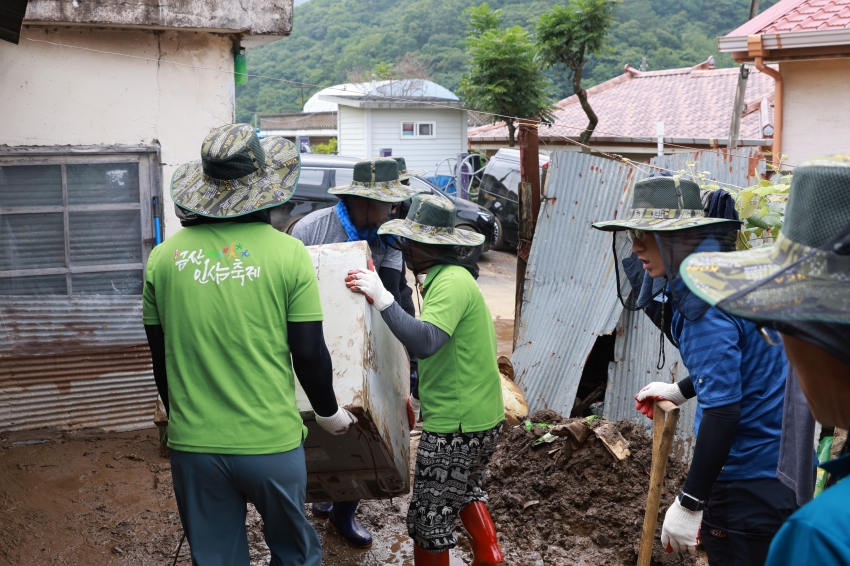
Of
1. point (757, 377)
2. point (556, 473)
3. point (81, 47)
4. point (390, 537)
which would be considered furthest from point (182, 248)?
point (81, 47)

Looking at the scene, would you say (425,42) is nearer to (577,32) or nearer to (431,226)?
(577,32)

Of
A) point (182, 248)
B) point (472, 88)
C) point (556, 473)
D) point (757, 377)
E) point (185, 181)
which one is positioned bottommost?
point (556, 473)

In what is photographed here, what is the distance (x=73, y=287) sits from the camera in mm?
5160

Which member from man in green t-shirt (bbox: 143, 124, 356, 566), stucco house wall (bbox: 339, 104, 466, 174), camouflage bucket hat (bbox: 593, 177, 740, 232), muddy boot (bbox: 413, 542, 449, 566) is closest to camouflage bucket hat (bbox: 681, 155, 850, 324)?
camouflage bucket hat (bbox: 593, 177, 740, 232)

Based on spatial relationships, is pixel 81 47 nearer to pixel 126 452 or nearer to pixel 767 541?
pixel 126 452

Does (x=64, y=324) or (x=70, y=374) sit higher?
(x=64, y=324)

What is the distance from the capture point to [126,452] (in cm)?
512

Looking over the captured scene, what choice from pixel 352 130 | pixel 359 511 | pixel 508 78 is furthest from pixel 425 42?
pixel 359 511

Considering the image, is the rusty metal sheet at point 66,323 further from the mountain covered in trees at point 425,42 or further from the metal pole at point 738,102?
the mountain covered in trees at point 425,42

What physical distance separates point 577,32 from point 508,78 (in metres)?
2.31

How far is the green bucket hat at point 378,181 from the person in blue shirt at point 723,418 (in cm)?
212

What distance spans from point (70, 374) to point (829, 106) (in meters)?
9.94

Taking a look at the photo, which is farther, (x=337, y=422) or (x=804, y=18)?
(x=804, y=18)

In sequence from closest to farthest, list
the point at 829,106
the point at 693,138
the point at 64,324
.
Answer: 1. the point at 64,324
2. the point at 829,106
3. the point at 693,138
